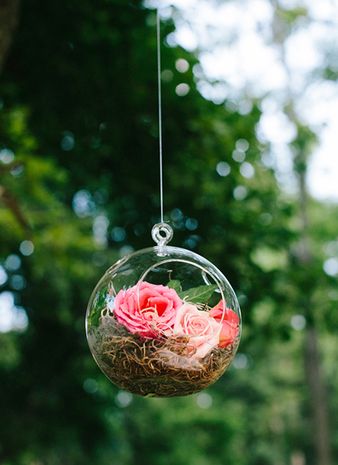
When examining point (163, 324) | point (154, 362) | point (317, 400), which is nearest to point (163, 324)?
point (163, 324)

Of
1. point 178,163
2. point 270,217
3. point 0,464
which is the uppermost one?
point 178,163

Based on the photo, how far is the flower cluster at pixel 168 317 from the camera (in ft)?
6.17

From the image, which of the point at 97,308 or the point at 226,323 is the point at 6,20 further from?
the point at 226,323

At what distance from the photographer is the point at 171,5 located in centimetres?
447

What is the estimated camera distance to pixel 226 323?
1980mm

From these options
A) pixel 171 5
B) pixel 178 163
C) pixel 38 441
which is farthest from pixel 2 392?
pixel 171 5

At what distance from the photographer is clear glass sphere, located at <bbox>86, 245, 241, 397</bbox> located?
74.3 inches

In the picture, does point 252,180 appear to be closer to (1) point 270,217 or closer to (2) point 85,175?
(1) point 270,217

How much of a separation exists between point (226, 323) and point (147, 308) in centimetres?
24

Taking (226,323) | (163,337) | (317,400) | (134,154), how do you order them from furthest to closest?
(317,400), (134,154), (226,323), (163,337)

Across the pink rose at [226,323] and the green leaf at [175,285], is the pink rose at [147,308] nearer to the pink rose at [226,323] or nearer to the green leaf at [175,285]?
the green leaf at [175,285]

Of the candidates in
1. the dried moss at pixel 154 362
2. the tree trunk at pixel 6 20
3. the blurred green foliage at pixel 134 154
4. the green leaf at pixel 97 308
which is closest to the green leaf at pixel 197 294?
the dried moss at pixel 154 362

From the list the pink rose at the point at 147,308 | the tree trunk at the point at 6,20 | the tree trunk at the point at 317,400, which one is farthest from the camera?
the tree trunk at the point at 317,400

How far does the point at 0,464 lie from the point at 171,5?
8.75 m
